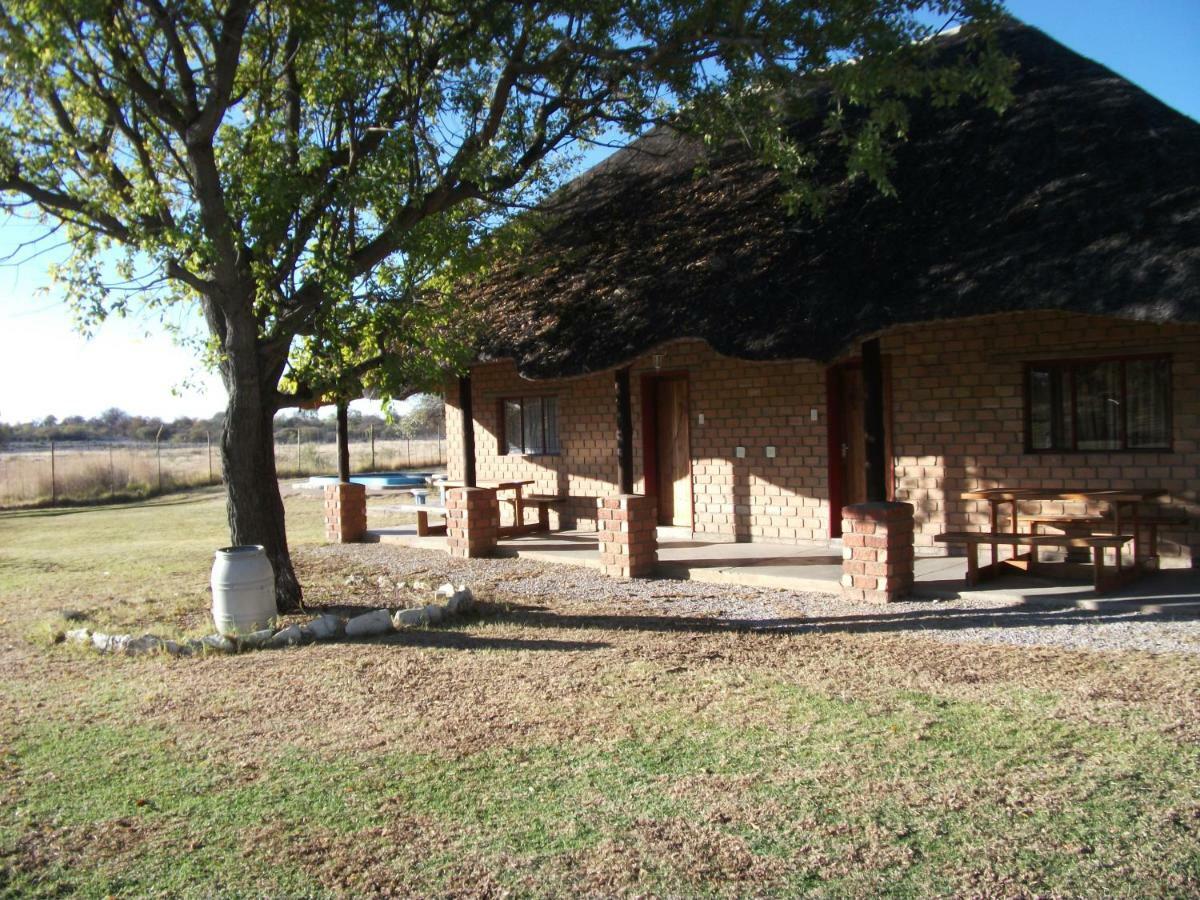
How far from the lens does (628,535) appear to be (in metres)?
11.4

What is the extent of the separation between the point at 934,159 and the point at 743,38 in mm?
3218

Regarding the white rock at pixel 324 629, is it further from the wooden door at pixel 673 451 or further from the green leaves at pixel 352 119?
the wooden door at pixel 673 451

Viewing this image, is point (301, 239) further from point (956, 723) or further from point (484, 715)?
point (956, 723)

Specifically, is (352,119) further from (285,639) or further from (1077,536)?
(1077,536)

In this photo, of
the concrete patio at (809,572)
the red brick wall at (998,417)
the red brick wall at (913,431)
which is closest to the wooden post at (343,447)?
the concrete patio at (809,572)

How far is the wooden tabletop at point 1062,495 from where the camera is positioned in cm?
899

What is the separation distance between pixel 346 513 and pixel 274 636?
7664mm

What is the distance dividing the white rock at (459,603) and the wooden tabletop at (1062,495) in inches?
193

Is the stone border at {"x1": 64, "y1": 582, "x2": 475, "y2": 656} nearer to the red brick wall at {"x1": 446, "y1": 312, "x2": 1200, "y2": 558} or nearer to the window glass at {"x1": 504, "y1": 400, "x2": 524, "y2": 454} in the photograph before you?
the red brick wall at {"x1": 446, "y1": 312, "x2": 1200, "y2": 558}

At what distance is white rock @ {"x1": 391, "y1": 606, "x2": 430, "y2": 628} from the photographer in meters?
9.16

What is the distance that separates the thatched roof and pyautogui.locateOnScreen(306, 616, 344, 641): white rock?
4.02 metres

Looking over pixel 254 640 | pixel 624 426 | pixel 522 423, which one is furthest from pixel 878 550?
pixel 522 423

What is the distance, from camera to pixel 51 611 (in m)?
10.8

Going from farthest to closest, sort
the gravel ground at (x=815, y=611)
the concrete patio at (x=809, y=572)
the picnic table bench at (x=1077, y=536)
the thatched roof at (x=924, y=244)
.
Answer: the picnic table bench at (x=1077, y=536)
the concrete patio at (x=809, y=572)
the thatched roof at (x=924, y=244)
the gravel ground at (x=815, y=611)
